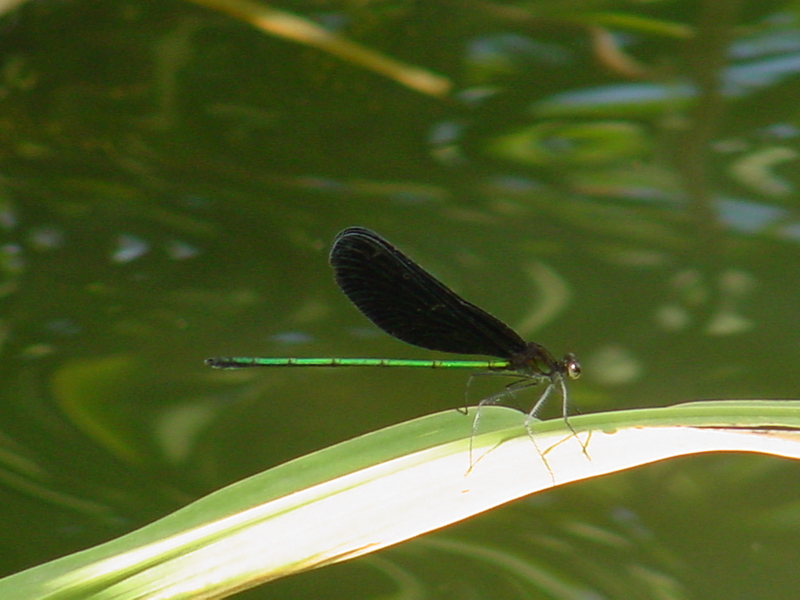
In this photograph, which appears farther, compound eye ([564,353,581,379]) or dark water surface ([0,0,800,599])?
dark water surface ([0,0,800,599])

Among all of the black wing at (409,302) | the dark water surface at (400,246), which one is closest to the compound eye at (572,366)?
the black wing at (409,302)

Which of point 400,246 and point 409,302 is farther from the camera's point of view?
point 400,246

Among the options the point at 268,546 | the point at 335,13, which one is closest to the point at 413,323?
Answer: the point at 268,546

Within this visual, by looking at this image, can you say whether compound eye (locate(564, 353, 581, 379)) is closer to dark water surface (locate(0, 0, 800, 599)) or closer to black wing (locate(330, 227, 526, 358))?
black wing (locate(330, 227, 526, 358))

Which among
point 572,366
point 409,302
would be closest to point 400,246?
point 409,302

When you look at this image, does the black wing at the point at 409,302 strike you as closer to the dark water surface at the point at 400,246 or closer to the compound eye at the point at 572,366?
the compound eye at the point at 572,366

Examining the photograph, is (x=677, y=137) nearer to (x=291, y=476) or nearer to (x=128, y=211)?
(x=128, y=211)

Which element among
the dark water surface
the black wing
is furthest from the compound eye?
the dark water surface

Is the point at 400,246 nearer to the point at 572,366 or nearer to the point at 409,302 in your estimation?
the point at 409,302
